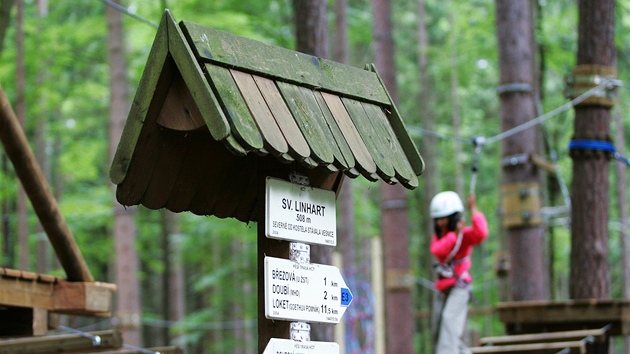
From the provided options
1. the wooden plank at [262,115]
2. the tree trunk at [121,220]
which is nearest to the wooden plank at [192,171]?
the wooden plank at [262,115]

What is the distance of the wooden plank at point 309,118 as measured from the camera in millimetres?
4727

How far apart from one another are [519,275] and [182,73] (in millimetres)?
8954

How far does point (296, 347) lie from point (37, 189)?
3077 millimetres

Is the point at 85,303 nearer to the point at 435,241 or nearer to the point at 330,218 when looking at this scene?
the point at 330,218

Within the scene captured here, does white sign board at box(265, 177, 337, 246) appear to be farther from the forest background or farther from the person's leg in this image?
the forest background

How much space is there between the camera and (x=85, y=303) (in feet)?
23.7

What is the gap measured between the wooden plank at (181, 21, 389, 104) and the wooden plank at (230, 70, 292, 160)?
0.27 feet

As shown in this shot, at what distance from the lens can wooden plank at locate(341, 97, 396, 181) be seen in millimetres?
5105

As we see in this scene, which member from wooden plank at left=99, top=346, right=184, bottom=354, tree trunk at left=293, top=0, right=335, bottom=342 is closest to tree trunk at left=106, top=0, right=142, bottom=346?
tree trunk at left=293, top=0, right=335, bottom=342

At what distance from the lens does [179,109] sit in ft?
15.2

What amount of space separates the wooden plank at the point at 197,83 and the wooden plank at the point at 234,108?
5 centimetres

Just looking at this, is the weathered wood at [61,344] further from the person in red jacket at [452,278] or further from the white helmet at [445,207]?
the white helmet at [445,207]

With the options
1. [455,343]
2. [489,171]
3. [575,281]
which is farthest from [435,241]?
[489,171]

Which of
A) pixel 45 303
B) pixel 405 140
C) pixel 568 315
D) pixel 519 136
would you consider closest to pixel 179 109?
pixel 405 140
